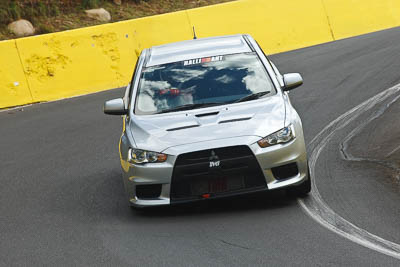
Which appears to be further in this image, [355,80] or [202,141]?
[355,80]

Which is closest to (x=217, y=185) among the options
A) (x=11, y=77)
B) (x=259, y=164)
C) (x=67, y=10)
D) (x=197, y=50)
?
(x=259, y=164)

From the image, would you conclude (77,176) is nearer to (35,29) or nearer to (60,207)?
(60,207)

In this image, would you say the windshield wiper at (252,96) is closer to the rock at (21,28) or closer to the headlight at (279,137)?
the headlight at (279,137)

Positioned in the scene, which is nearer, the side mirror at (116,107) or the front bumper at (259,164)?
the front bumper at (259,164)

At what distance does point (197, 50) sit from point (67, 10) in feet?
55.9

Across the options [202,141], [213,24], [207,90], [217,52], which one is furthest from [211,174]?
[213,24]

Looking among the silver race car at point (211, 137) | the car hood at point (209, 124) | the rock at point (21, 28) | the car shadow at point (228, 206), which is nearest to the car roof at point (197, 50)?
the silver race car at point (211, 137)

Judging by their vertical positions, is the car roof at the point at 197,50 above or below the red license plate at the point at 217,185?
above

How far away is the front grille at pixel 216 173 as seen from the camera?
26.2ft

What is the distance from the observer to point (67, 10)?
26.2 m

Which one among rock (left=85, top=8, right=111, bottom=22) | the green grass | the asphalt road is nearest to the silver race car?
the asphalt road

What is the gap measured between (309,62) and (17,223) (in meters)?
10.7

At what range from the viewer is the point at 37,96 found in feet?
60.3

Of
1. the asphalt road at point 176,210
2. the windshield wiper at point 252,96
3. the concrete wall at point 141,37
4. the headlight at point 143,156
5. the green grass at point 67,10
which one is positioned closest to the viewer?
the asphalt road at point 176,210
